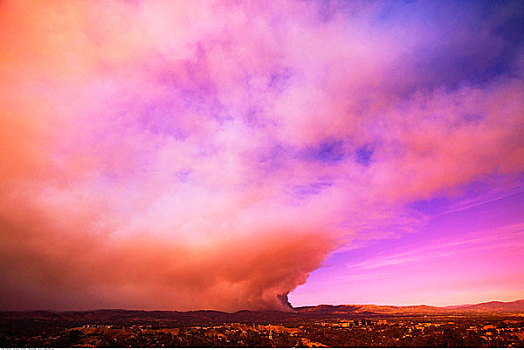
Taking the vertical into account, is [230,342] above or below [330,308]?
below

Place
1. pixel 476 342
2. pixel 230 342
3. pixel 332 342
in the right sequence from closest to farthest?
pixel 476 342 < pixel 230 342 < pixel 332 342

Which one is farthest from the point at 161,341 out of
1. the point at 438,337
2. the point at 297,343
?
the point at 438,337

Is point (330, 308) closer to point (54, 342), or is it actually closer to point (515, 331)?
point (515, 331)

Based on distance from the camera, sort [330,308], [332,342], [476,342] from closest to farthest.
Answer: [476,342] < [332,342] < [330,308]

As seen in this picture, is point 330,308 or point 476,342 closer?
point 476,342

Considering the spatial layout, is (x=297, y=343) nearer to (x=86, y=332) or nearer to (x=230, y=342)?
(x=230, y=342)

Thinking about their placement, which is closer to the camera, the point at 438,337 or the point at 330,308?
the point at 438,337

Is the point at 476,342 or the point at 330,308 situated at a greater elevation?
the point at 330,308

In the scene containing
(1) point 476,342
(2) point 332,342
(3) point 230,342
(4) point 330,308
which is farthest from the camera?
(4) point 330,308

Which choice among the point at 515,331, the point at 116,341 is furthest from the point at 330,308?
the point at 116,341
